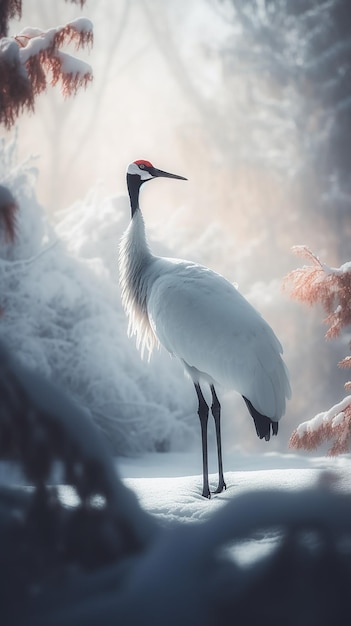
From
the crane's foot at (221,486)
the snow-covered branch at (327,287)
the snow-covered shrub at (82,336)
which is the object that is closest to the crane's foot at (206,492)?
the crane's foot at (221,486)

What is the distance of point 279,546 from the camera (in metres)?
2.18

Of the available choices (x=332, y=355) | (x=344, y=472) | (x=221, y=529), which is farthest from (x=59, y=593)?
(x=332, y=355)

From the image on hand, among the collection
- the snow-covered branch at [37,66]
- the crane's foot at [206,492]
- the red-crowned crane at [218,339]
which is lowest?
the crane's foot at [206,492]

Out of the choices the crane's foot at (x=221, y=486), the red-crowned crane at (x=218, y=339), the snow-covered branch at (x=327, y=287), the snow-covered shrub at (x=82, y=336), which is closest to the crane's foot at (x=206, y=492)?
the red-crowned crane at (x=218, y=339)

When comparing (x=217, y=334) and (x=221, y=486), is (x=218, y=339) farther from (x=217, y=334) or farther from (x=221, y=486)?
(x=221, y=486)

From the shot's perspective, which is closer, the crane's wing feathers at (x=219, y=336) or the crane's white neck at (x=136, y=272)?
the crane's wing feathers at (x=219, y=336)

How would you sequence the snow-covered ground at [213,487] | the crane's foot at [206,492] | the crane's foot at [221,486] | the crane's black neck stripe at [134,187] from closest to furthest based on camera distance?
the snow-covered ground at [213,487]
the crane's foot at [206,492]
the crane's foot at [221,486]
the crane's black neck stripe at [134,187]

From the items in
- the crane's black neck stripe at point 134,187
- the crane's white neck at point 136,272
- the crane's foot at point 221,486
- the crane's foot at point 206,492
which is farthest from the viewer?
the crane's black neck stripe at point 134,187

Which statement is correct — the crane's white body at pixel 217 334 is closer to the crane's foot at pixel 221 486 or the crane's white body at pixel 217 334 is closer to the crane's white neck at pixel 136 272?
the crane's white neck at pixel 136 272

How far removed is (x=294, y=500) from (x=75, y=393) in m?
4.84

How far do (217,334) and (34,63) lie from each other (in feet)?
5.51

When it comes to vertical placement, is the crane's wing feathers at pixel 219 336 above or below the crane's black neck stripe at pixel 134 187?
below

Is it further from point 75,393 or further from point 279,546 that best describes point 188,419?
point 279,546

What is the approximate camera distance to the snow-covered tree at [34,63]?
8.00 ft
